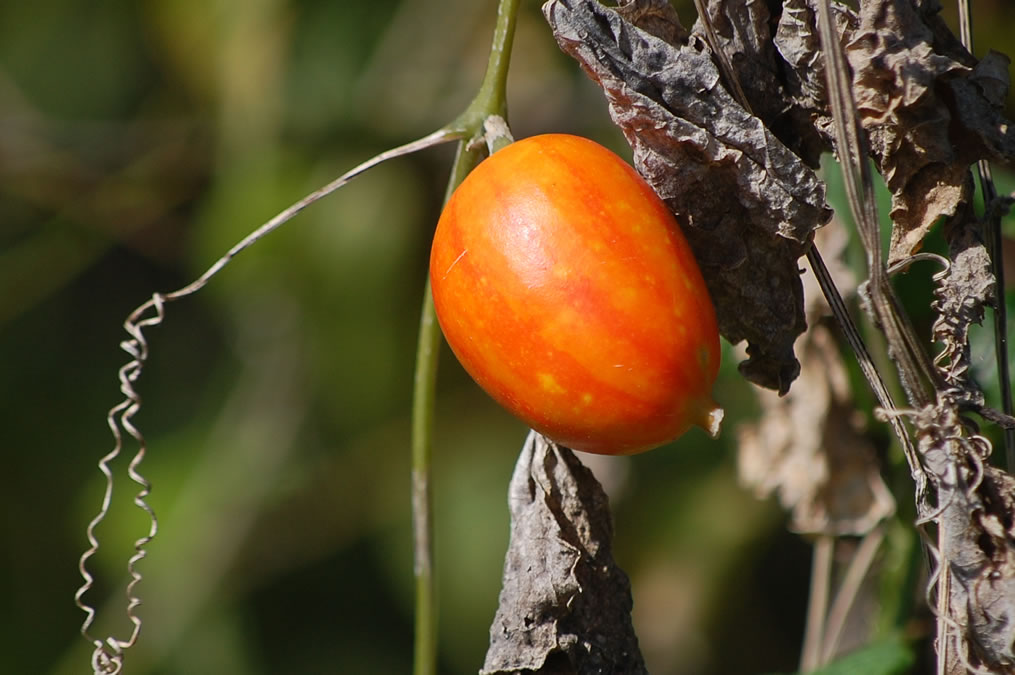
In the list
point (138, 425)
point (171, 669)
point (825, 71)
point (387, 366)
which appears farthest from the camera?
point (138, 425)

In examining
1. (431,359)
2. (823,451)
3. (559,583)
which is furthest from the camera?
(823,451)

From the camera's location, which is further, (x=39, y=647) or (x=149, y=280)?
(x=149, y=280)

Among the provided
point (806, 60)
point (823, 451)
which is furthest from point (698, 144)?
point (823, 451)

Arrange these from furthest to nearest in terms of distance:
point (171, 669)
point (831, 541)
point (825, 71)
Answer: point (171, 669) → point (831, 541) → point (825, 71)

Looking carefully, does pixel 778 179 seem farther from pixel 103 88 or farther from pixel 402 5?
pixel 103 88

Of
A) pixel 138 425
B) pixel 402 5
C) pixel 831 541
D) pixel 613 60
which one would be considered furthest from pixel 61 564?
pixel 613 60

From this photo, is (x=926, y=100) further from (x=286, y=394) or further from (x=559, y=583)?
(x=286, y=394)

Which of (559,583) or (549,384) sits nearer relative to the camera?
(549,384)
